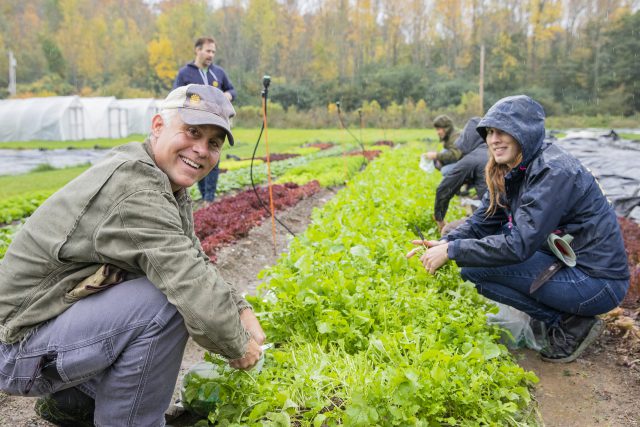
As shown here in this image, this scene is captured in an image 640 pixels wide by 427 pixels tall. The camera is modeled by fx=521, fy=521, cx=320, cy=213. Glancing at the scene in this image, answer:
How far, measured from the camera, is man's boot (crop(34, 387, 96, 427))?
2.35 metres

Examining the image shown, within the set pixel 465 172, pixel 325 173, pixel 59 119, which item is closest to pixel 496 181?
pixel 465 172

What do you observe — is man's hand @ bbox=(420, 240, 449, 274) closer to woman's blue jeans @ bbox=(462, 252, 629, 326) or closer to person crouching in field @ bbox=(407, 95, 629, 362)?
person crouching in field @ bbox=(407, 95, 629, 362)

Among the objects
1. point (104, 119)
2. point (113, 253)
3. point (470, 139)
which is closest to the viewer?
point (113, 253)

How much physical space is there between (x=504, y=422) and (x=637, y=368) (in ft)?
4.78

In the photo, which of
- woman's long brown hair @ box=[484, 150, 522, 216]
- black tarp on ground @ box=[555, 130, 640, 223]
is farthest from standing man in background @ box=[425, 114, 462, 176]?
woman's long brown hair @ box=[484, 150, 522, 216]

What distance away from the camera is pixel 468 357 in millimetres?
2617

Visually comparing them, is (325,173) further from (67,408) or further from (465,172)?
(67,408)

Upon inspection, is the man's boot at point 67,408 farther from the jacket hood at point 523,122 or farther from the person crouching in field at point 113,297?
the jacket hood at point 523,122

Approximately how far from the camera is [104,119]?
27.9 m

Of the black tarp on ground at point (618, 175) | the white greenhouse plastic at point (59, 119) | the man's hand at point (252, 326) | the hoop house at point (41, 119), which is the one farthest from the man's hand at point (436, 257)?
the hoop house at point (41, 119)

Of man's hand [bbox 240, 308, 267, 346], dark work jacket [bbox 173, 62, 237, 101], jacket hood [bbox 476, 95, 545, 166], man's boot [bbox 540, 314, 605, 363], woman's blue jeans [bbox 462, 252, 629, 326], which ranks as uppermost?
dark work jacket [bbox 173, 62, 237, 101]

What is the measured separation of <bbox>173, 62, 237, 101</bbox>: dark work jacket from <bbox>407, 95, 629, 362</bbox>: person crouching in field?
468 centimetres

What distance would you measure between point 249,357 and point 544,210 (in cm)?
192

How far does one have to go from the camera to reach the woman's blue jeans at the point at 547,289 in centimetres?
326
